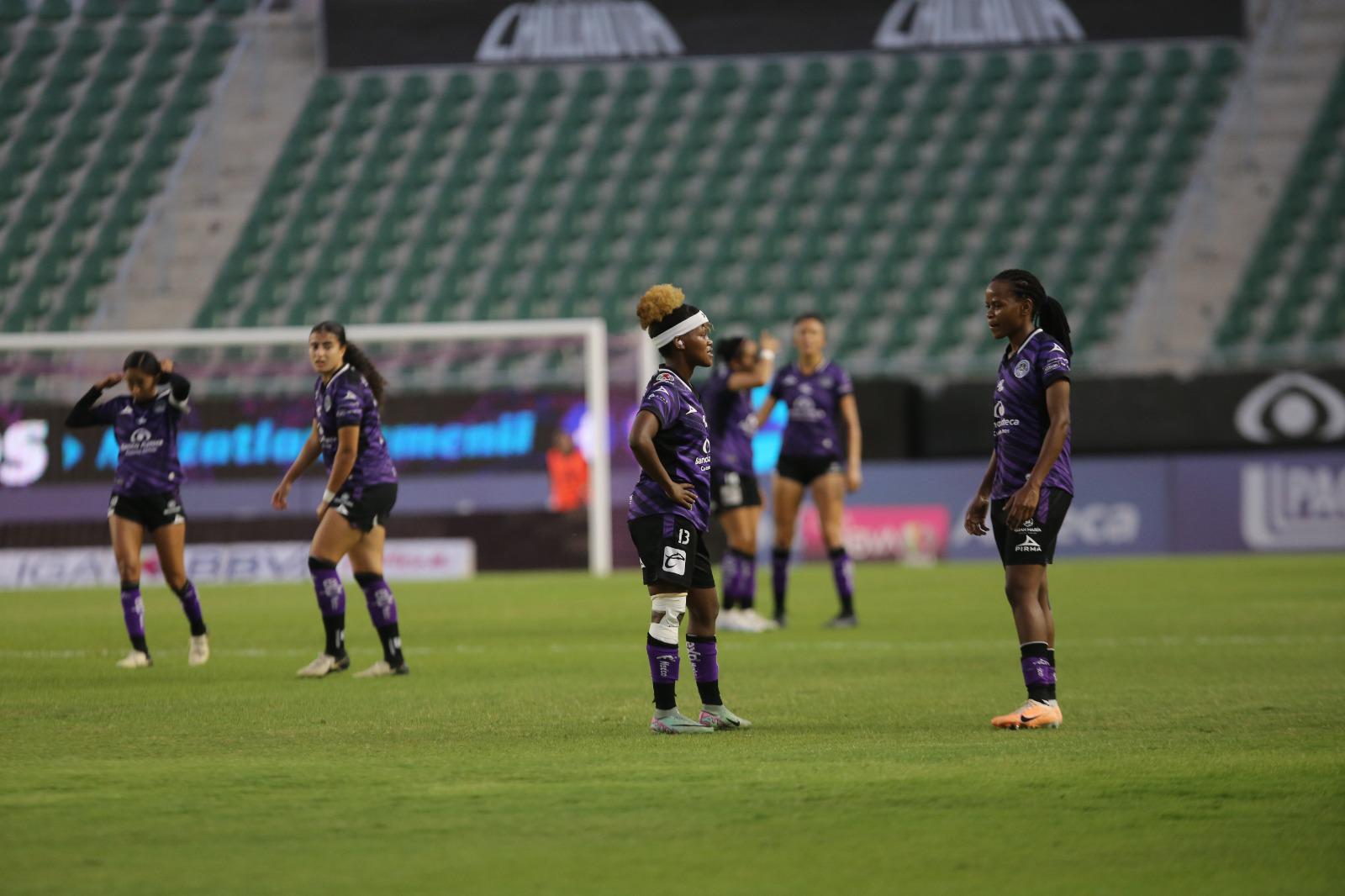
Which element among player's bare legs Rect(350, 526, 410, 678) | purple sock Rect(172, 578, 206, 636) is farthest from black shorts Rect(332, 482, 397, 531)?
purple sock Rect(172, 578, 206, 636)

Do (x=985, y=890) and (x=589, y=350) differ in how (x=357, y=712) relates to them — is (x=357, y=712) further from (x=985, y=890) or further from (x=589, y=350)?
(x=589, y=350)

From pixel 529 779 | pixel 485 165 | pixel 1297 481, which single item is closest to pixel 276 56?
pixel 485 165

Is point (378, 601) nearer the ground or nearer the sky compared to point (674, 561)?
nearer the ground

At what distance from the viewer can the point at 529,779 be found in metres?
5.88

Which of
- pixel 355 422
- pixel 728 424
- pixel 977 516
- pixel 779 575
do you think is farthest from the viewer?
pixel 779 575

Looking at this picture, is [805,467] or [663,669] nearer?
[663,669]

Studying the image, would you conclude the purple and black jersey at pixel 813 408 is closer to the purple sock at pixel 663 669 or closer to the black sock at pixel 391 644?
the black sock at pixel 391 644

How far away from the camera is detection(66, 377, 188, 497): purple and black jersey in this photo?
10602 mm

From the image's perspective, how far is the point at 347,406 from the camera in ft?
31.3

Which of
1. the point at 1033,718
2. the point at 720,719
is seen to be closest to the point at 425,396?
the point at 720,719

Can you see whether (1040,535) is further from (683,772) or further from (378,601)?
(378,601)

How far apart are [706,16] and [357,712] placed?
22.9m

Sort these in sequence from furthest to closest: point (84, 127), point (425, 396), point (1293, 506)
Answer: point (84, 127), point (1293, 506), point (425, 396)

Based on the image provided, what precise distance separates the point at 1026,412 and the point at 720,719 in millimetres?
1793
